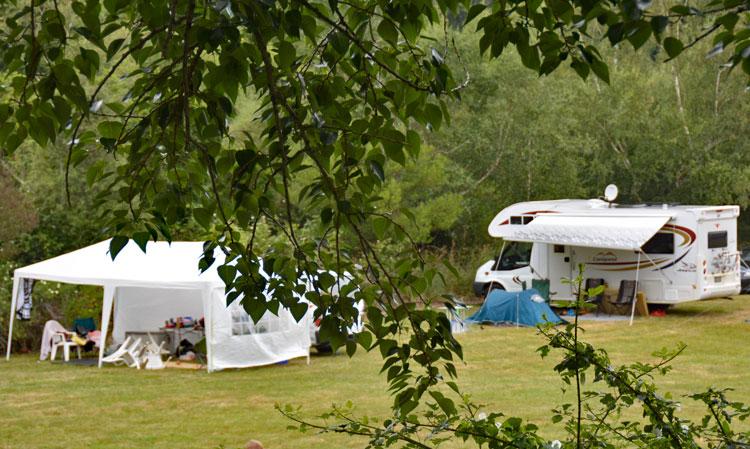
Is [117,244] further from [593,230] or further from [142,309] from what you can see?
[593,230]

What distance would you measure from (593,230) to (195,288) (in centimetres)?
820

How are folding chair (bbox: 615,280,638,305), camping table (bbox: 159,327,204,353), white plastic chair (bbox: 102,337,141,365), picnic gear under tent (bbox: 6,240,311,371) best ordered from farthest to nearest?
1. folding chair (bbox: 615,280,638,305)
2. camping table (bbox: 159,327,204,353)
3. white plastic chair (bbox: 102,337,141,365)
4. picnic gear under tent (bbox: 6,240,311,371)

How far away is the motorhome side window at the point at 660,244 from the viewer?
65.9ft

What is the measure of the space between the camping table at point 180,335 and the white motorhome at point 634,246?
280 inches

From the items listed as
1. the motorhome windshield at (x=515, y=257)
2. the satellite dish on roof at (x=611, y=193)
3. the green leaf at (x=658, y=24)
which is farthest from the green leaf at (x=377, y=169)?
the motorhome windshield at (x=515, y=257)

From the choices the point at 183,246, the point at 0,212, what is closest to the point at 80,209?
the point at 0,212

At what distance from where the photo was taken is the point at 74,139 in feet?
10.6

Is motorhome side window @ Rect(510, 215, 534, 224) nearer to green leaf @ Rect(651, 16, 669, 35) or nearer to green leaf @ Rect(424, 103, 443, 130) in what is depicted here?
green leaf @ Rect(424, 103, 443, 130)

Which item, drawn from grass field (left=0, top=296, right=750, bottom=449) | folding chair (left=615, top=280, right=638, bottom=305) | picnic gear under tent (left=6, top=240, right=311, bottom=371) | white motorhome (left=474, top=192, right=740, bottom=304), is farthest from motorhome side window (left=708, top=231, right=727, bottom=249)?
picnic gear under tent (left=6, top=240, right=311, bottom=371)

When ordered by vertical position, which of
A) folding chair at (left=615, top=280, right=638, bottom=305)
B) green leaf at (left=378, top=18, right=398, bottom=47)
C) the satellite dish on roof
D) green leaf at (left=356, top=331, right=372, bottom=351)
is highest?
the satellite dish on roof

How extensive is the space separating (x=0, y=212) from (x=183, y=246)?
145 inches

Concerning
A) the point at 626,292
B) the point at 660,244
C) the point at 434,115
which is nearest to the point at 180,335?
the point at 626,292

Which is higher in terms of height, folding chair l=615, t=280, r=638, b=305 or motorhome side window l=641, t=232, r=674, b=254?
motorhome side window l=641, t=232, r=674, b=254

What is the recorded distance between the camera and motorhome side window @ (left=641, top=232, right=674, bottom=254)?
2008 centimetres
